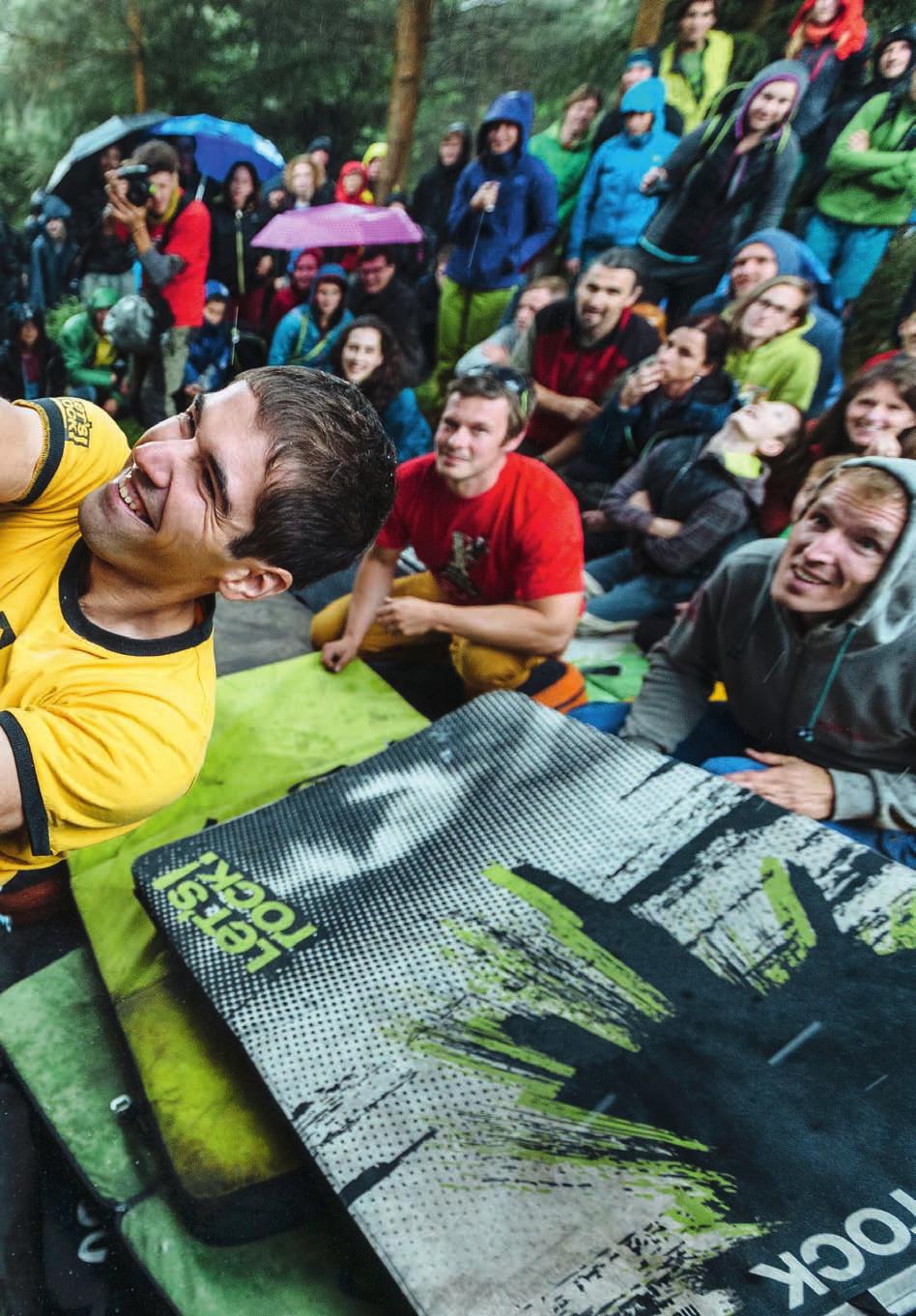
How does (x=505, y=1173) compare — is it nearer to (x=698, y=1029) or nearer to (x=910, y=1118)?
(x=698, y=1029)

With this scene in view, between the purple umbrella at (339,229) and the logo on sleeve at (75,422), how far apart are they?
4.06 metres

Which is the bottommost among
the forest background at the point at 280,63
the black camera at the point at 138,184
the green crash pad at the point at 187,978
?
the green crash pad at the point at 187,978

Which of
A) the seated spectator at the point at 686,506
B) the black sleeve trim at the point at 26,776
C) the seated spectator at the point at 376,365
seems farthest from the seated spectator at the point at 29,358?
the black sleeve trim at the point at 26,776

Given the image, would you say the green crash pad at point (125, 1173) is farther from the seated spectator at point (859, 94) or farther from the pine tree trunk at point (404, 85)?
the pine tree trunk at point (404, 85)

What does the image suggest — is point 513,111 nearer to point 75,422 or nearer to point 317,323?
point 317,323

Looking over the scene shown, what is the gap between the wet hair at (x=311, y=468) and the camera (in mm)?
972

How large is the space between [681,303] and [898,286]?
1.16 m

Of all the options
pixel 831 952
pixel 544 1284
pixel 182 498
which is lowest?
pixel 544 1284

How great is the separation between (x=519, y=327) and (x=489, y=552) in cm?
266

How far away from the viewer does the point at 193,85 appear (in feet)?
20.8

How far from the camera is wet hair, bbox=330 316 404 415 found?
3717 millimetres

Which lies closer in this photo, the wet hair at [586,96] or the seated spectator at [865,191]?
the seated spectator at [865,191]

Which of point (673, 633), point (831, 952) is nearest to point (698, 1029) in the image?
point (831, 952)

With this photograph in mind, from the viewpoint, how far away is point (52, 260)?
5.60m
